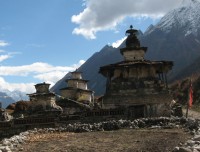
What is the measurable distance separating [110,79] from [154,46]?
158m

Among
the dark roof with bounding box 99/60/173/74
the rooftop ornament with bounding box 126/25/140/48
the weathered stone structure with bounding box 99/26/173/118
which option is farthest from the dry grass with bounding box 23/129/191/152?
the rooftop ornament with bounding box 126/25/140/48

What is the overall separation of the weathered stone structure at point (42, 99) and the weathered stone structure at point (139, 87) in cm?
1822

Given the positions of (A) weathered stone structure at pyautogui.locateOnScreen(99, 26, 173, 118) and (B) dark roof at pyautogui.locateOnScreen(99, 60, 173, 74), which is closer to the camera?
(A) weathered stone structure at pyautogui.locateOnScreen(99, 26, 173, 118)

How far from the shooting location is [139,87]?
38438mm

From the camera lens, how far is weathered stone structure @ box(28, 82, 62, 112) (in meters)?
57.2

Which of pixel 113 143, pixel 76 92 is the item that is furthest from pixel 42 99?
pixel 113 143

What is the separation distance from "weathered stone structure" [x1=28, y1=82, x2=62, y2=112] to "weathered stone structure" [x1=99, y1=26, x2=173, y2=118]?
18.2m

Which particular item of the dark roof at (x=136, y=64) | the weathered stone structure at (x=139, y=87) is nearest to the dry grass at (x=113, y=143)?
the weathered stone structure at (x=139, y=87)

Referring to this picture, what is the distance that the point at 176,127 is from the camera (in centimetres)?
2555

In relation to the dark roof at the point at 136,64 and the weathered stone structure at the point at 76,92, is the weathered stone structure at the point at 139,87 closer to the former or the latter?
the dark roof at the point at 136,64

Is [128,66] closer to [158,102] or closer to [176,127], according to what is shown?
[158,102]

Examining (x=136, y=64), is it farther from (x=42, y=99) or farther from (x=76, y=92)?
Result: (x=76, y=92)

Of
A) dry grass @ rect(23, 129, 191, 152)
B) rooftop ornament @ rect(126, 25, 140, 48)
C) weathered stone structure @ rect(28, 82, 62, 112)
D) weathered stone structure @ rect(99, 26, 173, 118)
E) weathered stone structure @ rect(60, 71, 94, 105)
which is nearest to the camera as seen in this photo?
dry grass @ rect(23, 129, 191, 152)

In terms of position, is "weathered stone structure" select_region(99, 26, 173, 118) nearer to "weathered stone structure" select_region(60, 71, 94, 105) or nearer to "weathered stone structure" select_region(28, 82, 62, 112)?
"weathered stone structure" select_region(28, 82, 62, 112)
